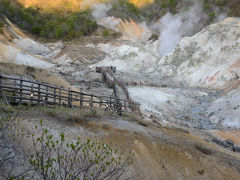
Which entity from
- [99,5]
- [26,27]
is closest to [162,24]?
[99,5]

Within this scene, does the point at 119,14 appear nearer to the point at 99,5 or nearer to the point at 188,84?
the point at 99,5

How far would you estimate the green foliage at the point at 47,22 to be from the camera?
67.2m

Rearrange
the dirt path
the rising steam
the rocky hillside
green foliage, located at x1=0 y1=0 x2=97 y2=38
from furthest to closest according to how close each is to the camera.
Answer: green foliage, located at x1=0 y1=0 x2=97 y2=38, the rocky hillside, the rising steam, the dirt path

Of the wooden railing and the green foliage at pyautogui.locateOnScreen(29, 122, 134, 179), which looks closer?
the green foliage at pyautogui.locateOnScreen(29, 122, 134, 179)

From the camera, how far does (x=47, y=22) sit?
2955 inches

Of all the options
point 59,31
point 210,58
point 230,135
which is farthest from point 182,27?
point 230,135

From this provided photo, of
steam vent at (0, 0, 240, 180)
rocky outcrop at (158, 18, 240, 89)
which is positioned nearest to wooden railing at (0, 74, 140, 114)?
steam vent at (0, 0, 240, 180)

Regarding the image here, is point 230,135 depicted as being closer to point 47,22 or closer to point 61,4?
point 47,22

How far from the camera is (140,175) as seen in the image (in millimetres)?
5230

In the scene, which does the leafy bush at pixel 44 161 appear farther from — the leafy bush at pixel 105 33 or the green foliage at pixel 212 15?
the green foliage at pixel 212 15

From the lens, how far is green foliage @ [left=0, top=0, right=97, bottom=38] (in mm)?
67188

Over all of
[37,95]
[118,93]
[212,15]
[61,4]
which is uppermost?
[61,4]

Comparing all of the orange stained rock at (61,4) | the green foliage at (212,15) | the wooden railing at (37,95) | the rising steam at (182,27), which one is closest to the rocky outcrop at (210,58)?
the rising steam at (182,27)

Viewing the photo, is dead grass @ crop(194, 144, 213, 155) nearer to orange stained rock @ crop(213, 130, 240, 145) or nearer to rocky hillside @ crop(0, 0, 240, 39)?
orange stained rock @ crop(213, 130, 240, 145)
